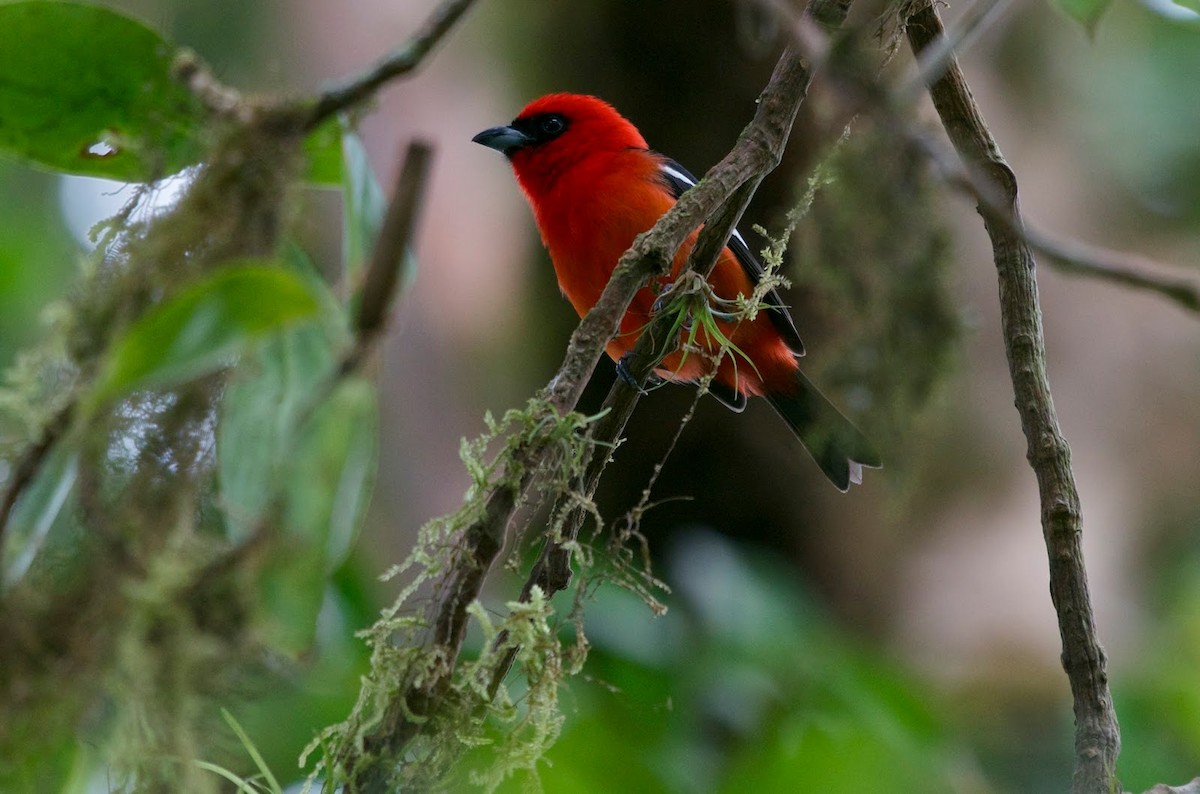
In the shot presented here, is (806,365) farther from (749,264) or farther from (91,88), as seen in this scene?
(91,88)

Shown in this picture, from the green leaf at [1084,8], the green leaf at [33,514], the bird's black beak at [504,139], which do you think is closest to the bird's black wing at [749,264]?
the bird's black beak at [504,139]

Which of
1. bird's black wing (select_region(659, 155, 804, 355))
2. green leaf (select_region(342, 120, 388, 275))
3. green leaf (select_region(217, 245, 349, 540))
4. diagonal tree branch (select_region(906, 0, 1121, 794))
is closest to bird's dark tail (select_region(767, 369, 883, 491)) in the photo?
bird's black wing (select_region(659, 155, 804, 355))

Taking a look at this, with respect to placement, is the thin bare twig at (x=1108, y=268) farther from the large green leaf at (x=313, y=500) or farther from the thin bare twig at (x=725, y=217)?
the thin bare twig at (x=725, y=217)

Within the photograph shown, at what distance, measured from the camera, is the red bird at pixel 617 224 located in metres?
3.58

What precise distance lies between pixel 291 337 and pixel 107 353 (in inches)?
6.3

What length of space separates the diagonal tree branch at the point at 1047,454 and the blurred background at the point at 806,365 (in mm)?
2150

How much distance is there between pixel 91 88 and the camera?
4.20 feet

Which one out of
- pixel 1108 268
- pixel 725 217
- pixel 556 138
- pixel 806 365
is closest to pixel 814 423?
pixel 806 365

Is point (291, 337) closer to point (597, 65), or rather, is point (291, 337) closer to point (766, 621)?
point (766, 621)

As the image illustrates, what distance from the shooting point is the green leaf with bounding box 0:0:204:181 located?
124cm

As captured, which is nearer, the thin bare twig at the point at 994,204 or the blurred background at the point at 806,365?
the thin bare twig at the point at 994,204

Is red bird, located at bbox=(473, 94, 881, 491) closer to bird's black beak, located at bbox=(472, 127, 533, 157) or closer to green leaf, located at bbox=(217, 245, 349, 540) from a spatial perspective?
bird's black beak, located at bbox=(472, 127, 533, 157)

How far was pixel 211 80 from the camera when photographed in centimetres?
116

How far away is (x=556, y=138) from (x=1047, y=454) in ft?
8.63
